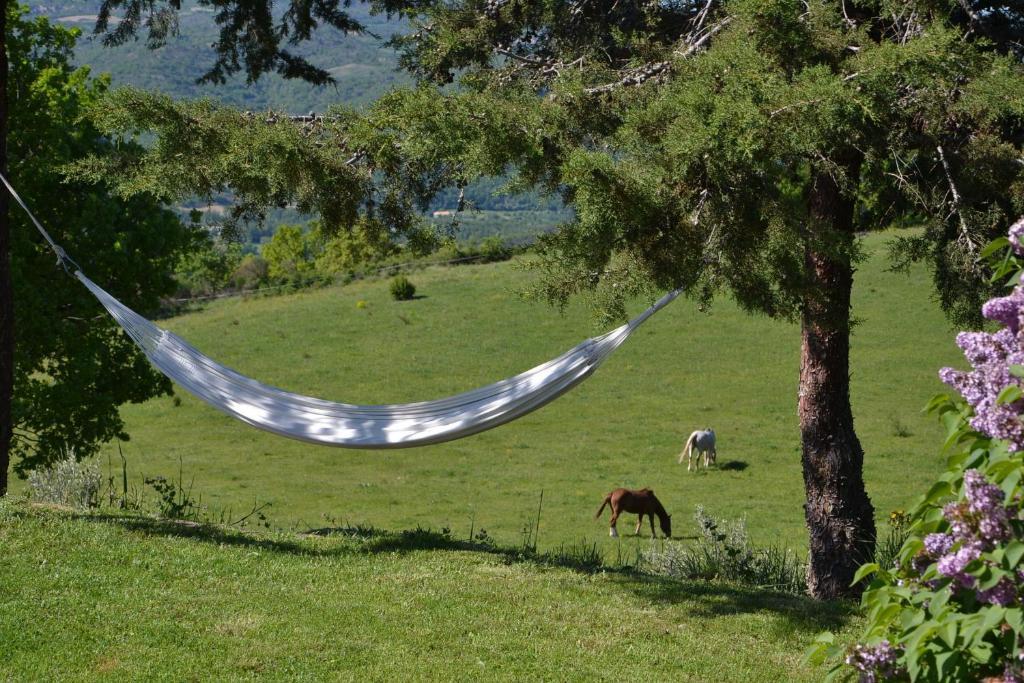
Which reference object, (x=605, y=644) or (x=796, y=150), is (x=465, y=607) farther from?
(x=796, y=150)

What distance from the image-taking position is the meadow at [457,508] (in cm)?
400

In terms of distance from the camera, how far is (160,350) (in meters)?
5.90

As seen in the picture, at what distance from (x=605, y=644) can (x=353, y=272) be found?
32.5 meters

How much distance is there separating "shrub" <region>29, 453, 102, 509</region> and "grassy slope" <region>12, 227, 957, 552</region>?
4941 mm

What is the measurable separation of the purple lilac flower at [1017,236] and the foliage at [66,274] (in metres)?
10.7

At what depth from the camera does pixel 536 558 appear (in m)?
5.51

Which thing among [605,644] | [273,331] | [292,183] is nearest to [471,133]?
[292,183]

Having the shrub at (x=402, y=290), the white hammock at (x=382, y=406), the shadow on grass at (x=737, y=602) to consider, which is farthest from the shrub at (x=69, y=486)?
the shrub at (x=402, y=290)

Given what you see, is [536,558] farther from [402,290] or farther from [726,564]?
[402,290]

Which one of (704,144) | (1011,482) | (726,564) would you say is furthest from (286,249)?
(1011,482)

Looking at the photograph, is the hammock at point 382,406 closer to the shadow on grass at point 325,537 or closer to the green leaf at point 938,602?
the shadow on grass at point 325,537

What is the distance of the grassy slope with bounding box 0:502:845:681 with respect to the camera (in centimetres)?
383

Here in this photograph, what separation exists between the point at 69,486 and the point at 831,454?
14.9ft

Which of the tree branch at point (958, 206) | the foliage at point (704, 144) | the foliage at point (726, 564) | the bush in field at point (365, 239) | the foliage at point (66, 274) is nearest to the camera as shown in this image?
the foliage at point (704, 144)
